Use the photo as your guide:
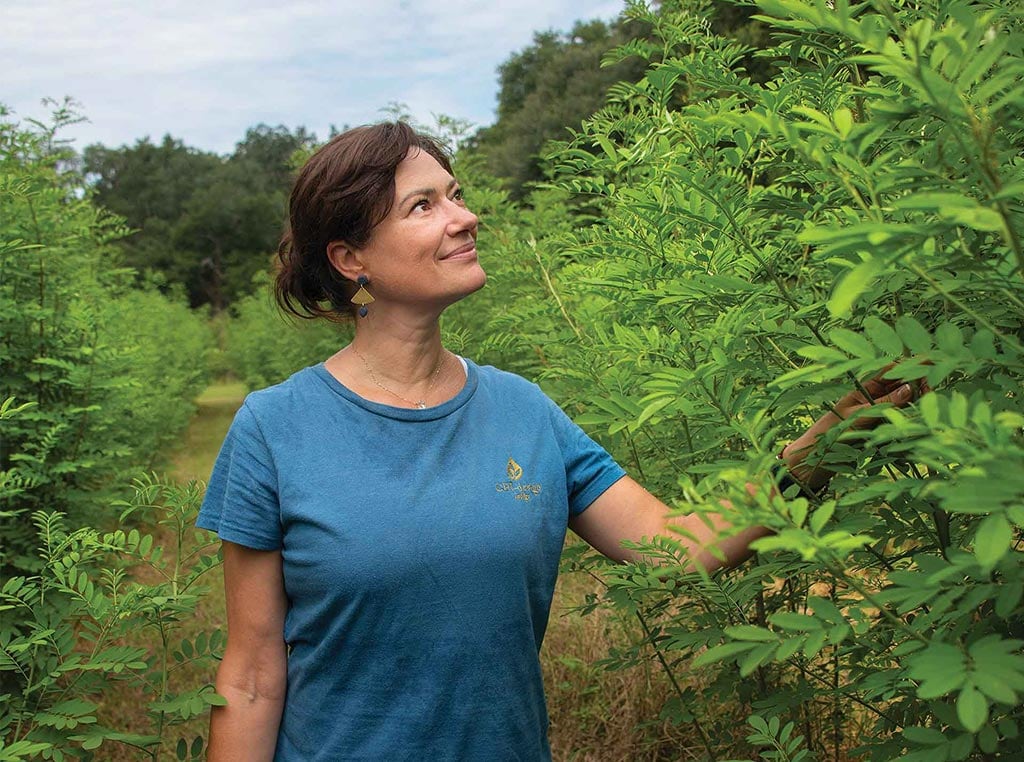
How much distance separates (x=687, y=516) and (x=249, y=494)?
0.90 meters

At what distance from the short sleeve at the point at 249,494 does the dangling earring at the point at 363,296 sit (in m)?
0.38

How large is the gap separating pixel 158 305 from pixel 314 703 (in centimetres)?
1650

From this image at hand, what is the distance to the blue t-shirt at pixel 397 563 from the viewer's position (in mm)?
2029

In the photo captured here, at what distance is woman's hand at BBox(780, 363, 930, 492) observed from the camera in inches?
61.3

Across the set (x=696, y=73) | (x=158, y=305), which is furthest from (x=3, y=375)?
(x=158, y=305)

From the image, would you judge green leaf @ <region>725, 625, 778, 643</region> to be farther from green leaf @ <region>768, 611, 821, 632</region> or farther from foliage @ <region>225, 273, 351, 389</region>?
foliage @ <region>225, 273, 351, 389</region>

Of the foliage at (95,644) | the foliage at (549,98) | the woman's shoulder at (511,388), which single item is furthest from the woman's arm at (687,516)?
the foliage at (549,98)

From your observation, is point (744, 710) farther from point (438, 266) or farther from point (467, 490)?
point (438, 266)

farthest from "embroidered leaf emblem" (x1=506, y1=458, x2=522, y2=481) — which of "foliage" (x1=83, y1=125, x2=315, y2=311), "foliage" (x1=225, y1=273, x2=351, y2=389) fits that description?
"foliage" (x1=83, y1=125, x2=315, y2=311)

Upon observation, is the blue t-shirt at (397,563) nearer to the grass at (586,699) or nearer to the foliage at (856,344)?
the foliage at (856,344)

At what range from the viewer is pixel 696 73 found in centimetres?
194

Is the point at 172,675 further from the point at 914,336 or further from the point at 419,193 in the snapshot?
the point at 914,336

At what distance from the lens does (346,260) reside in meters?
2.40

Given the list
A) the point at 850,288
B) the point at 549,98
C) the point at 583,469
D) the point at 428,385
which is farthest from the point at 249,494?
the point at 549,98
